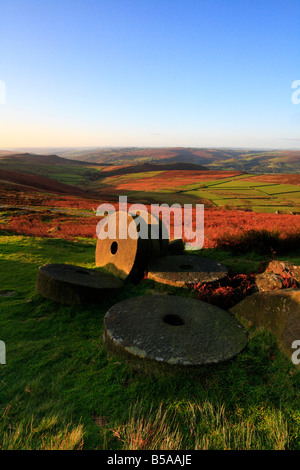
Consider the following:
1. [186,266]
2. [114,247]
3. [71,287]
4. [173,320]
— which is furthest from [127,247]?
[173,320]

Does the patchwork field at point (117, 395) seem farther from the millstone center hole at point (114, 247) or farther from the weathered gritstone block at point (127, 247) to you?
the millstone center hole at point (114, 247)

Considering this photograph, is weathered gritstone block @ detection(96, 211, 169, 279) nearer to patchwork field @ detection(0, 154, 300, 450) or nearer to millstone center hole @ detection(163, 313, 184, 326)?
patchwork field @ detection(0, 154, 300, 450)

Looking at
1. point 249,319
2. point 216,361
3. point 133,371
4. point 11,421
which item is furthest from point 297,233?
point 11,421

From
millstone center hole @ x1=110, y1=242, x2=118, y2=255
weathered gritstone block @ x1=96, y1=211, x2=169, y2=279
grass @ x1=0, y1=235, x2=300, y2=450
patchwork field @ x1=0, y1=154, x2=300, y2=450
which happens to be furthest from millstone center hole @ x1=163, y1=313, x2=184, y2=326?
millstone center hole @ x1=110, y1=242, x2=118, y2=255

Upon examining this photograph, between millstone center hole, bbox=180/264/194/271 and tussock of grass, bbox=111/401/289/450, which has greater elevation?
millstone center hole, bbox=180/264/194/271

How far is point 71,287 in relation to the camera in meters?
6.61

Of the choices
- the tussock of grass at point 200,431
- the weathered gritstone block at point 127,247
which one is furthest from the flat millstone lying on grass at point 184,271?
the tussock of grass at point 200,431

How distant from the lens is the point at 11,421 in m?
3.24

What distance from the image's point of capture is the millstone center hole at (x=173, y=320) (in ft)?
18.1

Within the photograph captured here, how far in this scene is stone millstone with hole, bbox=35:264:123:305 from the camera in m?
6.61

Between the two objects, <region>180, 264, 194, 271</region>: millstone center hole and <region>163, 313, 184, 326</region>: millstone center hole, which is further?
<region>180, 264, 194, 271</region>: millstone center hole

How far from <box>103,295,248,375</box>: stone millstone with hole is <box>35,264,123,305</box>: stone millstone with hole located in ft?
4.31

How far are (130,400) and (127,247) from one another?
16.8 ft
